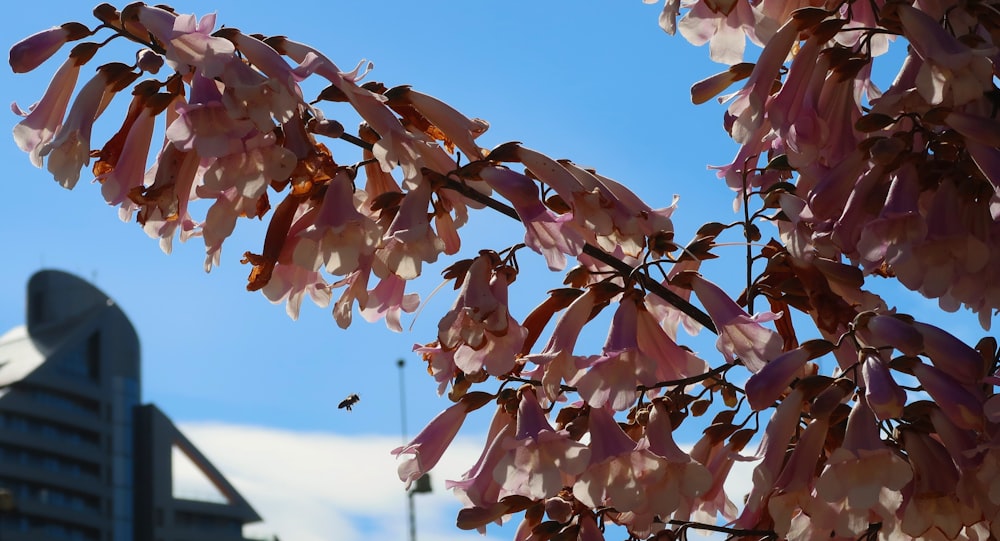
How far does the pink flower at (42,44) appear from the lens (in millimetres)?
1911

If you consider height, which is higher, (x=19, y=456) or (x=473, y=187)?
(x=19, y=456)

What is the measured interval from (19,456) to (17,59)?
63.3 metres

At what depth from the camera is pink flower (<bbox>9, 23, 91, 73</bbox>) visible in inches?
75.2

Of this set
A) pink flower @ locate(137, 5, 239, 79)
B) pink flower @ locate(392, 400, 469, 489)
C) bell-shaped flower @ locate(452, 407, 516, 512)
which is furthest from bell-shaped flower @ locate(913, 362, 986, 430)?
pink flower @ locate(137, 5, 239, 79)

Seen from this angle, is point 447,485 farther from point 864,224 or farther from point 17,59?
point 17,59

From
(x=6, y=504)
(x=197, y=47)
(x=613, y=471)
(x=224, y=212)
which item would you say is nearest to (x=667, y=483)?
(x=613, y=471)

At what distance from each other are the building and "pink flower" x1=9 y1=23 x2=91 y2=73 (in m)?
62.5

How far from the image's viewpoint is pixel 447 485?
6.45 feet

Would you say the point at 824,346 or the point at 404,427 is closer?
the point at 824,346

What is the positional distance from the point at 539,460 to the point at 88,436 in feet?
219

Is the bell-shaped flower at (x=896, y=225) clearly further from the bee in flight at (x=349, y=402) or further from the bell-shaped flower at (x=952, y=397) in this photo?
the bee in flight at (x=349, y=402)

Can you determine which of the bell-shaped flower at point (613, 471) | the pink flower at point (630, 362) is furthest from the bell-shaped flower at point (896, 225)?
the bell-shaped flower at point (613, 471)

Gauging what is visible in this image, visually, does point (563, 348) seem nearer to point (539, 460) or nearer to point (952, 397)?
point (539, 460)

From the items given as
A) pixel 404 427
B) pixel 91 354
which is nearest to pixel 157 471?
pixel 91 354
